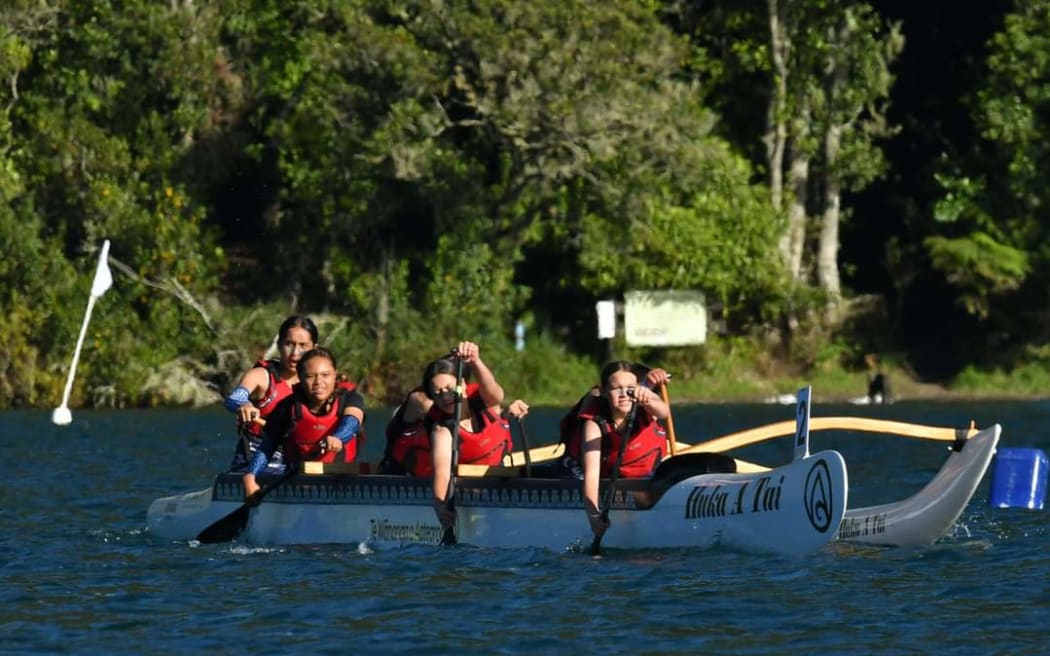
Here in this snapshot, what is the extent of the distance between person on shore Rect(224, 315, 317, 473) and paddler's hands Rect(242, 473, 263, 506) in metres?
0.22

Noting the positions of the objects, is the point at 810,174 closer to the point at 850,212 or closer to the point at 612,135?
the point at 850,212

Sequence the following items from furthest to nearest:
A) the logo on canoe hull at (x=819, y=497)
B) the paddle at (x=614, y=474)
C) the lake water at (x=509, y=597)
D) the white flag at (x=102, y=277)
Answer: the white flag at (x=102, y=277) < the paddle at (x=614, y=474) < the logo on canoe hull at (x=819, y=497) < the lake water at (x=509, y=597)

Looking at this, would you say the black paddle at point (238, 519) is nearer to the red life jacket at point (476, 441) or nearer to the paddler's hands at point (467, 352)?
the red life jacket at point (476, 441)

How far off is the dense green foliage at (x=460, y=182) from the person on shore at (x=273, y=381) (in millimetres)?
21125

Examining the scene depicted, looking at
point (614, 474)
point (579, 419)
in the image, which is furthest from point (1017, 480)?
point (579, 419)

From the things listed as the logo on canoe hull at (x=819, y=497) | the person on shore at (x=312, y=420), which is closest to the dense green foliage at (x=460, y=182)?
the person on shore at (x=312, y=420)

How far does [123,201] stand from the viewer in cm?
4000

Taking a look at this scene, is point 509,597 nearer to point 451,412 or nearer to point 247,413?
point 451,412

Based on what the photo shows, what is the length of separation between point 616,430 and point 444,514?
1374 millimetres

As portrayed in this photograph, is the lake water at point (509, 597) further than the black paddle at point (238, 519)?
No

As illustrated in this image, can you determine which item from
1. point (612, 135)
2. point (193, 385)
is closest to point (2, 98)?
point (193, 385)

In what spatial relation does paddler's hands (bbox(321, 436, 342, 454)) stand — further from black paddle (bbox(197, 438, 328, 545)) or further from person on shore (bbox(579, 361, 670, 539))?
person on shore (bbox(579, 361, 670, 539))

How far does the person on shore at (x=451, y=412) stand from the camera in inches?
617

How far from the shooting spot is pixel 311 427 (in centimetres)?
1664
